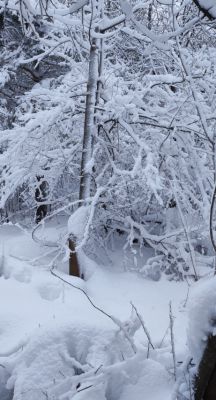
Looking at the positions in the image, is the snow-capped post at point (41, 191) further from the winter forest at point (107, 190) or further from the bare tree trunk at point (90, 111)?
the bare tree trunk at point (90, 111)

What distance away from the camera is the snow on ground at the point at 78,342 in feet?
10.1

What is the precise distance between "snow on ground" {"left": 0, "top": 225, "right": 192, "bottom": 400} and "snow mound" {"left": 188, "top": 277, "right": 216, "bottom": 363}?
85cm

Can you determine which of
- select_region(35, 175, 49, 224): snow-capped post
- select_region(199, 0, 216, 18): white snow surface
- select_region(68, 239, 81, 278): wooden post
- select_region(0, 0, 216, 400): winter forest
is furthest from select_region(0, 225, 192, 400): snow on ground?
select_region(199, 0, 216, 18): white snow surface

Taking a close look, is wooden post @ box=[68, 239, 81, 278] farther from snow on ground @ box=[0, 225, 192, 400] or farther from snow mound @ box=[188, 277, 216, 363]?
snow mound @ box=[188, 277, 216, 363]

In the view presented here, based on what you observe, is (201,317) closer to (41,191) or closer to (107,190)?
(107,190)

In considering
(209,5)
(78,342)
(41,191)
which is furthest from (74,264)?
(209,5)

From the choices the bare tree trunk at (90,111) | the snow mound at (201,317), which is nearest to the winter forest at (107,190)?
the bare tree trunk at (90,111)

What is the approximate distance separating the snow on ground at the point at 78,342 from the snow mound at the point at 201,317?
849mm

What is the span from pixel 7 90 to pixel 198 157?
6.50 metres

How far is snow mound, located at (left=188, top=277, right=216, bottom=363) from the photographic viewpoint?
2.05 metres

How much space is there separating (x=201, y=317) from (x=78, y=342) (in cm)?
184

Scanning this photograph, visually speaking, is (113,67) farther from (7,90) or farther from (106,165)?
(7,90)

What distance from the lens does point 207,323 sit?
6.76ft

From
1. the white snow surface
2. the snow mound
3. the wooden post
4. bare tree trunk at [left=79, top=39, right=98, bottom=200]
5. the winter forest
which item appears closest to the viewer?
the white snow surface
